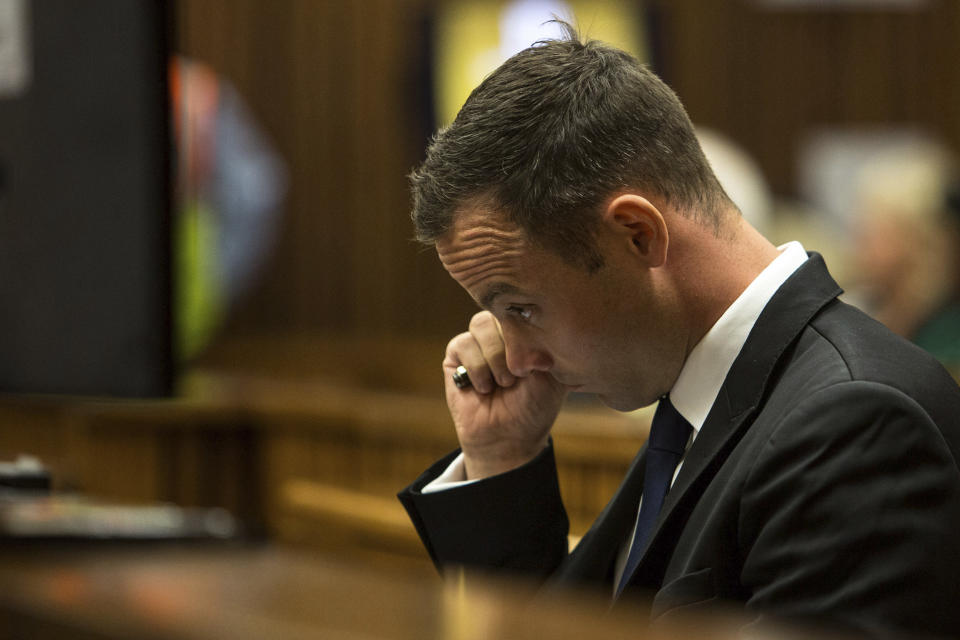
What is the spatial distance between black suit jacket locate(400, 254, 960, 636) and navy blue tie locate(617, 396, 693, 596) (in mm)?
89

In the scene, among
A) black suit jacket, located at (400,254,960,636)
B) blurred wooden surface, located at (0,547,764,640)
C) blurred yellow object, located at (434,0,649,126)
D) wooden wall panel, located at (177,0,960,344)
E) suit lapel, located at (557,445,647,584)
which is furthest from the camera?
wooden wall panel, located at (177,0,960,344)

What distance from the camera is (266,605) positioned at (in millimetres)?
668

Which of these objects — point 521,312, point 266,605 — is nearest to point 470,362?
point 521,312

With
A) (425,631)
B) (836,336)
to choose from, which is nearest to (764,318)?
(836,336)

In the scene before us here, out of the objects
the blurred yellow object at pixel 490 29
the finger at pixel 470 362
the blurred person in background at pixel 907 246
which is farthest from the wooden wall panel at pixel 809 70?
the finger at pixel 470 362

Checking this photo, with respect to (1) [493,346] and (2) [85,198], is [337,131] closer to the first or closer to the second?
(1) [493,346]

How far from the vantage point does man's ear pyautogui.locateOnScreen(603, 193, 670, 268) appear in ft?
4.37

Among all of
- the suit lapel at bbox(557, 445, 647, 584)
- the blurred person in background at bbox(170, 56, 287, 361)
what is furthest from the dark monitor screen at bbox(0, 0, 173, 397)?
the blurred person in background at bbox(170, 56, 287, 361)

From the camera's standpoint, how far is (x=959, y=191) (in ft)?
14.0

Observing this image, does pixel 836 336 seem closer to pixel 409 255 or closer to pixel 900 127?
pixel 409 255

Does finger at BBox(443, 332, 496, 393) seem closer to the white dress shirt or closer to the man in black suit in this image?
the man in black suit

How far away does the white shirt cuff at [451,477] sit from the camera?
1632 millimetres

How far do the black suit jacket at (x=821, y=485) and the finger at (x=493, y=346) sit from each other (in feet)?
1.24

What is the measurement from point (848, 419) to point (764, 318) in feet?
0.76
